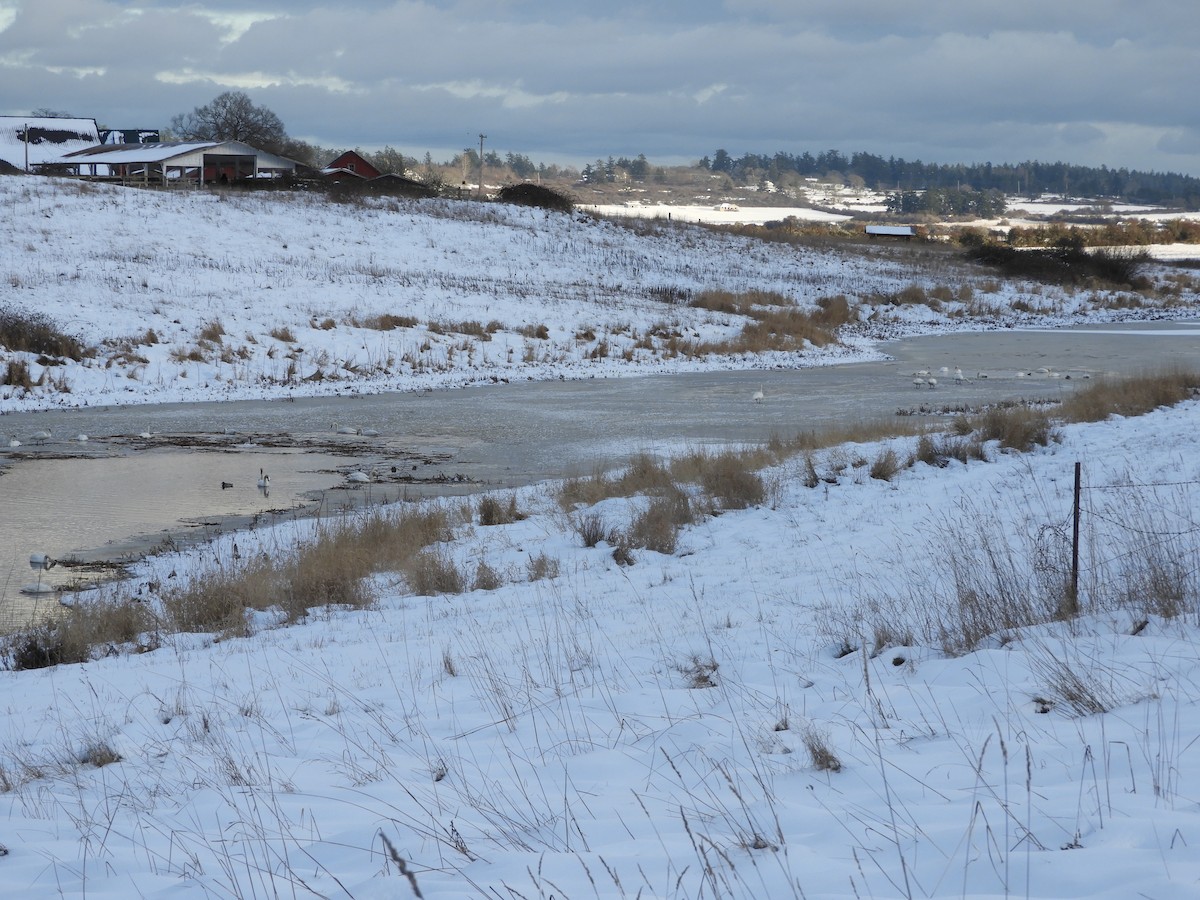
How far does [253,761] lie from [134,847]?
0.99m

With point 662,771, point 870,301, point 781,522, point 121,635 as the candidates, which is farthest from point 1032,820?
point 870,301

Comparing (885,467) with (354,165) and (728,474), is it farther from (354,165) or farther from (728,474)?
(354,165)

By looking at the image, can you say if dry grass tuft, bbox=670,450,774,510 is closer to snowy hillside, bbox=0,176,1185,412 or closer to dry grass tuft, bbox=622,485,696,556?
dry grass tuft, bbox=622,485,696,556

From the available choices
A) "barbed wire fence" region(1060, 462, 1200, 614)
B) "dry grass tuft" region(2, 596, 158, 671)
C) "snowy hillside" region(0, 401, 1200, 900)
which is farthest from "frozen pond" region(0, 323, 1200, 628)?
"barbed wire fence" region(1060, 462, 1200, 614)

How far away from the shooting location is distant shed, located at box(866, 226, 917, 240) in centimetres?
9933

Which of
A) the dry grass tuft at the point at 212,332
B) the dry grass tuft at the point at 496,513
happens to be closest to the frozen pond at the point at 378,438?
the dry grass tuft at the point at 496,513

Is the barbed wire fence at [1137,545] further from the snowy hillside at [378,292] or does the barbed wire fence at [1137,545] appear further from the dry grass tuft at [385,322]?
the dry grass tuft at [385,322]

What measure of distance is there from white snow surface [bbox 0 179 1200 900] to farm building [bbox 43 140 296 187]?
62595mm

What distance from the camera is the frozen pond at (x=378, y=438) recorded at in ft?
41.8

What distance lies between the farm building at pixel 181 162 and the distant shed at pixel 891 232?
51.5 metres

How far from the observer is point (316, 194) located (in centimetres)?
5684

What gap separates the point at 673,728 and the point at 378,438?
563 inches

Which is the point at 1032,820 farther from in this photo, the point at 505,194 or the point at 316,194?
the point at 505,194

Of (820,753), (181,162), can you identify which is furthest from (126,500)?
(181,162)
